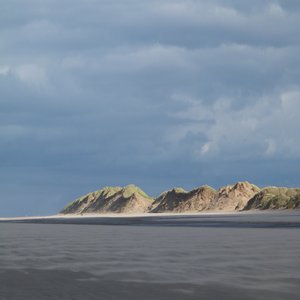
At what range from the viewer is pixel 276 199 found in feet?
596

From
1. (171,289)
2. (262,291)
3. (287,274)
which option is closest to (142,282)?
(171,289)

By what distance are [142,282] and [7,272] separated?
17.8ft

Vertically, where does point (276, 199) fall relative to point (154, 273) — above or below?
above

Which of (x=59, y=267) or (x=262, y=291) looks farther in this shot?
(x=59, y=267)

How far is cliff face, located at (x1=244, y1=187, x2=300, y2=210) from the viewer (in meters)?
172

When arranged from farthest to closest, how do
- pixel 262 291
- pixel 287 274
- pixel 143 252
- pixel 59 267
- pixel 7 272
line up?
pixel 143 252, pixel 59 267, pixel 7 272, pixel 287 274, pixel 262 291

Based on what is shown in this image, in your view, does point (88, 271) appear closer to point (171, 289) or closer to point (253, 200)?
point (171, 289)

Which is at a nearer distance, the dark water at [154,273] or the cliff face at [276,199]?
the dark water at [154,273]

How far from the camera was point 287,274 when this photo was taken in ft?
56.7

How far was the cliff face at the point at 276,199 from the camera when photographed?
172 m

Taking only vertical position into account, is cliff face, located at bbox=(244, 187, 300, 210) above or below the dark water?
above

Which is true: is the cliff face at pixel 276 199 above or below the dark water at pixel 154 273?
above

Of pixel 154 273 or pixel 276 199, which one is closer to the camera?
pixel 154 273

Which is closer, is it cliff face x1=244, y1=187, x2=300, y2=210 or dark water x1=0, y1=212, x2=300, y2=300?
dark water x1=0, y1=212, x2=300, y2=300
